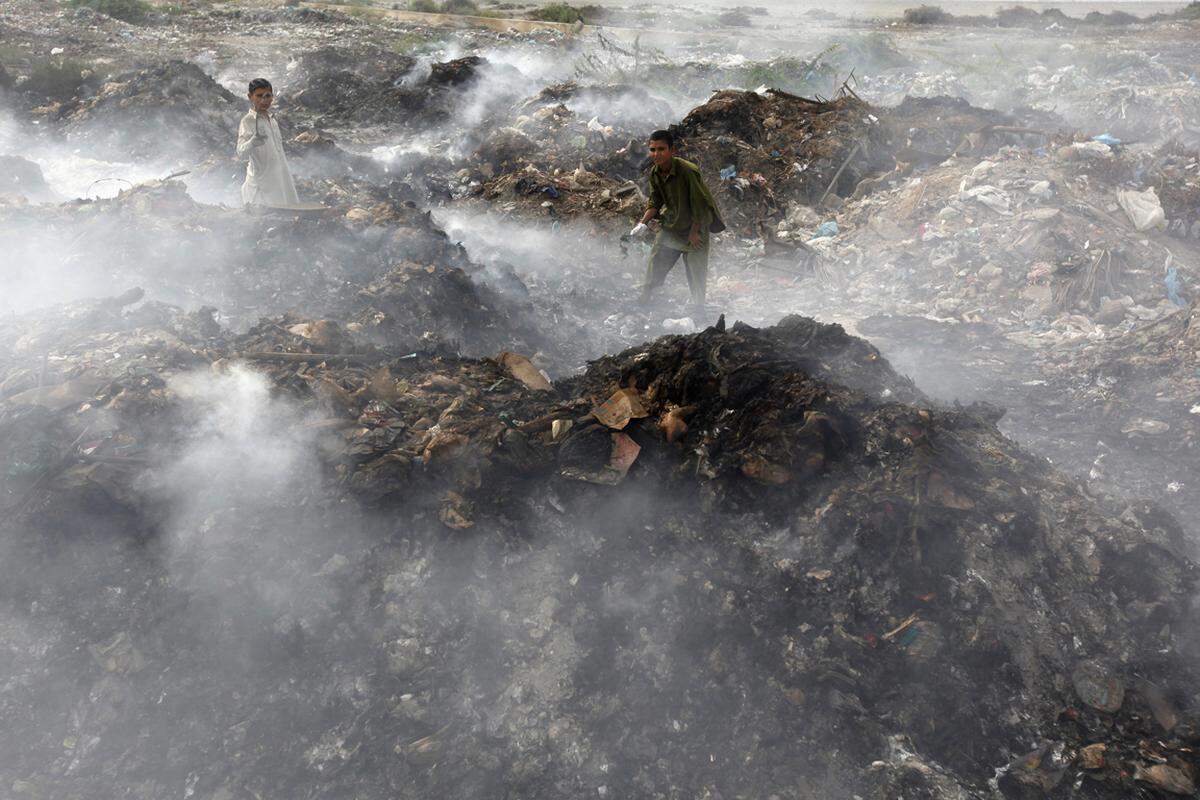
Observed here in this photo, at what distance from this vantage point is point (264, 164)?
18.6ft

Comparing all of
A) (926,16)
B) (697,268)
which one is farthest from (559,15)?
(697,268)

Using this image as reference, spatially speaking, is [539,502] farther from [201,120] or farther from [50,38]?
[50,38]

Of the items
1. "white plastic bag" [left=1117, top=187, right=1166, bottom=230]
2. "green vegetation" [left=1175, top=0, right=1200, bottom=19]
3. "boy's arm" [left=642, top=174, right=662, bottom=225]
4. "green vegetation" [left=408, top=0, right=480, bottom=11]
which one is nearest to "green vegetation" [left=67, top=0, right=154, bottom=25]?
"green vegetation" [left=408, top=0, right=480, bottom=11]

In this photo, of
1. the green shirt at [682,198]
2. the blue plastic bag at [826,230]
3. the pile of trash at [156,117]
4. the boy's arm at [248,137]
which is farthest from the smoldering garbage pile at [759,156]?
the pile of trash at [156,117]

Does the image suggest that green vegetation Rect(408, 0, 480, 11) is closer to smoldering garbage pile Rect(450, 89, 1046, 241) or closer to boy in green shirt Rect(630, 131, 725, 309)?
smoldering garbage pile Rect(450, 89, 1046, 241)

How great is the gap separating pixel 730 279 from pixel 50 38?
14723mm

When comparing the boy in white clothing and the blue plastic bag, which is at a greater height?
the boy in white clothing

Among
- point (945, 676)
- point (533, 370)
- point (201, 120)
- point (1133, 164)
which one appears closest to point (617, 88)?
point (201, 120)

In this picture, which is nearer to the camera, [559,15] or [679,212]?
[679,212]

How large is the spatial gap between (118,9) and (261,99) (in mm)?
15246

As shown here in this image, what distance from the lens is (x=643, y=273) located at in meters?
7.14

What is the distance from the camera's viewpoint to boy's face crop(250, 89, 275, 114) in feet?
Answer: 16.4

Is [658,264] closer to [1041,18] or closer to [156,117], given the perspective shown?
[156,117]

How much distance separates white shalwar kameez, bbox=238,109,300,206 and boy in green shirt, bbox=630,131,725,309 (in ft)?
9.95
